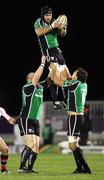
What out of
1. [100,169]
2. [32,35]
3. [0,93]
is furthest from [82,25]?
[100,169]

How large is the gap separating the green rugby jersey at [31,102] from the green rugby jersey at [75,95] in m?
0.84

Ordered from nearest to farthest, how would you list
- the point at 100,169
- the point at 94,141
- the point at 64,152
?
the point at 100,169
the point at 64,152
the point at 94,141

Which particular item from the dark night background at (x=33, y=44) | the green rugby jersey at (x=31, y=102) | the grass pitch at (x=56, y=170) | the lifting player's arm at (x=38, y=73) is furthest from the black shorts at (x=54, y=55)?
the dark night background at (x=33, y=44)

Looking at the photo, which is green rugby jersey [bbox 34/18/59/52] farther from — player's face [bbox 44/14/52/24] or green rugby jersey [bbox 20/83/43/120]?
green rugby jersey [bbox 20/83/43/120]

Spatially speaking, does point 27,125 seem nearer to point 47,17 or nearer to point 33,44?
point 47,17

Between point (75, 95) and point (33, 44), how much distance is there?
2851cm

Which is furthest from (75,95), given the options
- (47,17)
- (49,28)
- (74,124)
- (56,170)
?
(56,170)

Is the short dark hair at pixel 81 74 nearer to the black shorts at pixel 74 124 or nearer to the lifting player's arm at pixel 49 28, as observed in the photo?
the black shorts at pixel 74 124

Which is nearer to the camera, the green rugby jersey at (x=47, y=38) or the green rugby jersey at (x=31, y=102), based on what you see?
the green rugby jersey at (x=47, y=38)

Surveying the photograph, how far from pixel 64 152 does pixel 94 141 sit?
328 cm

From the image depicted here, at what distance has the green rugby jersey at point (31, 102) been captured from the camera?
19.1 m

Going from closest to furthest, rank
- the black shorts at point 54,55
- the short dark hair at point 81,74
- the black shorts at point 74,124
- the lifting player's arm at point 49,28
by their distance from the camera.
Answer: the lifting player's arm at point 49,28
the black shorts at point 54,55
the short dark hair at point 81,74
the black shorts at point 74,124

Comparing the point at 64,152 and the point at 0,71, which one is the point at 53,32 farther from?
the point at 0,71

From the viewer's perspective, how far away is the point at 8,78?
48.1m
